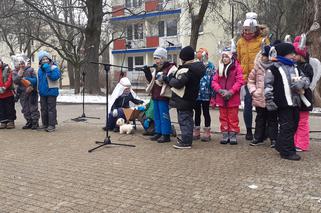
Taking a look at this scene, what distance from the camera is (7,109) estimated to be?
9.90m

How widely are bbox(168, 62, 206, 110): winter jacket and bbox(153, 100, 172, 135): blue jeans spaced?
642 millimetres

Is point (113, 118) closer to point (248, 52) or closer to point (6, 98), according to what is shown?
point (6, 98)

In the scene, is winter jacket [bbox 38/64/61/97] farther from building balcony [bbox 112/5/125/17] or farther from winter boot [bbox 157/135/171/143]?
building balcony [bbox 112/5/125/17]

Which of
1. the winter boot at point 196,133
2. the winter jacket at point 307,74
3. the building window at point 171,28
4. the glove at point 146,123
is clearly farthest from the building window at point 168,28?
the winter jacket at point 307,74

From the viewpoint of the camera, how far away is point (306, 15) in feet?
42.7

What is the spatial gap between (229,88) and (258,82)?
0.54 metres

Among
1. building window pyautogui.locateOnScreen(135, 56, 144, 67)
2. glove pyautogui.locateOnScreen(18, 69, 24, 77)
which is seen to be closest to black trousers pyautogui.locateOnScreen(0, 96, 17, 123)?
glove pyautogui.locateOnScreen(18, 69, 24, 77)

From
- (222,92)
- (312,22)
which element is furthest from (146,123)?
(312,22)

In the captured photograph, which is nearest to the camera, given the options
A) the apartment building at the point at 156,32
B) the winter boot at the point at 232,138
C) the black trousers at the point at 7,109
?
the winter boot at the point at 232,138

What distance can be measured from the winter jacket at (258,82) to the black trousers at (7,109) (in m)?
6.10

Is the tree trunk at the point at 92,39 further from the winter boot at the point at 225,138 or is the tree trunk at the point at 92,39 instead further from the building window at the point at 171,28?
the building window at the point at 171,28

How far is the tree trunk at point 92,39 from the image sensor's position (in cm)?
2170

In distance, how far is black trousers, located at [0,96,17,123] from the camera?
388 inches

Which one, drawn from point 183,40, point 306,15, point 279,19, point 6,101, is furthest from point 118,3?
point 6,101
